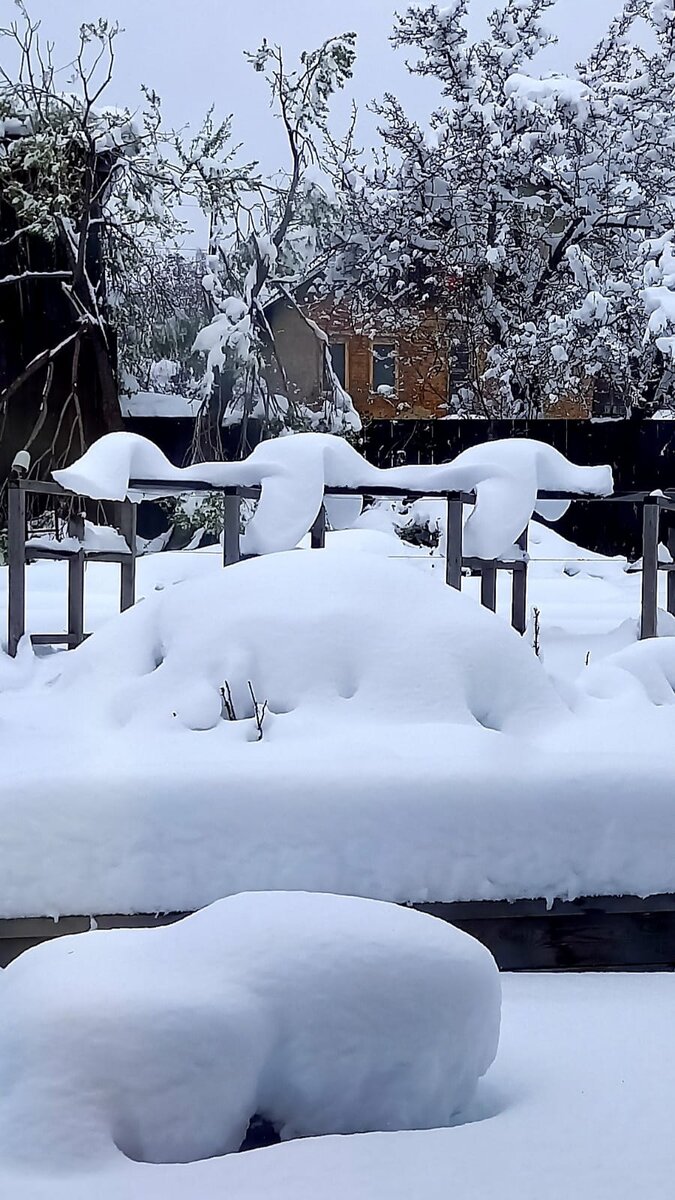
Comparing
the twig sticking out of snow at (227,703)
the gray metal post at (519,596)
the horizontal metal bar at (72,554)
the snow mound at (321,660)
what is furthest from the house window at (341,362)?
the twig sticking out of snow at (227,703)

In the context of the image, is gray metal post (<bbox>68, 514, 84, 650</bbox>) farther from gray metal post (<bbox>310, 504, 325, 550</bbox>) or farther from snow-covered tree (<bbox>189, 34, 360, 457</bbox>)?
snow-covered tree (<bbox>189, 34, 360, 457</bbox>)

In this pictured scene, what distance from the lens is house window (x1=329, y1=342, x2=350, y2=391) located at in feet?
50.1

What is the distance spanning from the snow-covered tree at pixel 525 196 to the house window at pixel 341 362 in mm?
2647

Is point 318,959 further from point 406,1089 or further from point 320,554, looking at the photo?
point 320,554

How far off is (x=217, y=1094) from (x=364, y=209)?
1124 cm

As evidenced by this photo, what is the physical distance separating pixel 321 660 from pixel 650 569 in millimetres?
3256

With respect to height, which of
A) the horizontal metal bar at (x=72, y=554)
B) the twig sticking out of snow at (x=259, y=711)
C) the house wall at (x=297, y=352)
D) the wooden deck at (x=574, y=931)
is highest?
the house wall at (x=297, y=352)

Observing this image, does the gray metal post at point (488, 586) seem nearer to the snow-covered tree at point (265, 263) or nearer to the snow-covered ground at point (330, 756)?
the snow-covered ground at point (330, 756)

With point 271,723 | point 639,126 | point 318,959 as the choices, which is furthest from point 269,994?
point 639,126

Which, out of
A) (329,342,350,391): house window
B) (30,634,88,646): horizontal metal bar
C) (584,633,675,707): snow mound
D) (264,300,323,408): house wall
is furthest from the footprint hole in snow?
(329,342,350,391): house window

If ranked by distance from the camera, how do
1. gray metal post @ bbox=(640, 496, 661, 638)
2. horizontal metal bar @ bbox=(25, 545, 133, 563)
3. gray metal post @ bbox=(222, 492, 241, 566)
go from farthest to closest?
gray metal post @ bbox=(640, 496, 661, 638), horizontal metal bar @ bbox=(25, 545, 133, 563), gray metal post @ bbox=(222, 492, 241, 566)

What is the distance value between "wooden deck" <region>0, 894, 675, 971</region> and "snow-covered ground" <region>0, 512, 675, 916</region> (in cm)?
4

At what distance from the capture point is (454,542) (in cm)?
564

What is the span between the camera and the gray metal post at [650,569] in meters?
5.89
